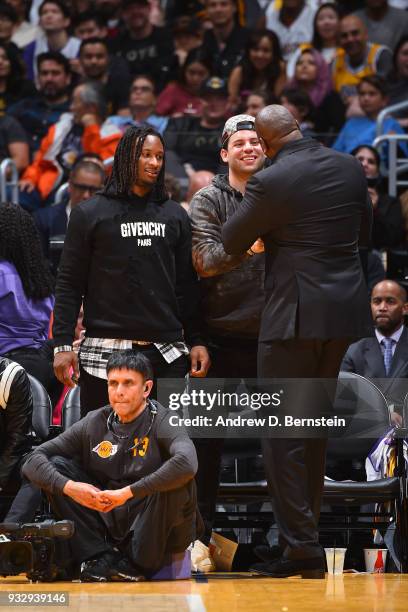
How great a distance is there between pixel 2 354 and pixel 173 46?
573 centimetres

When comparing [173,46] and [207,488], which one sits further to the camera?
[173,46]

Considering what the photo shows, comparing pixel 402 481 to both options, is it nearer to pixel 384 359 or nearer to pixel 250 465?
pixel 250 465

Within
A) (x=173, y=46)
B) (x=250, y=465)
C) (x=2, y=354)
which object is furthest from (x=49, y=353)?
(x=173, y=46)

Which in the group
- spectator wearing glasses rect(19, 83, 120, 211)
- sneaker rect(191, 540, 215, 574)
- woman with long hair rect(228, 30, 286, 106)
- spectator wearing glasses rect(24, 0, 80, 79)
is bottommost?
sneaker rect(191, 540, 215, 574)

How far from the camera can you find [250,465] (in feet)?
19.4

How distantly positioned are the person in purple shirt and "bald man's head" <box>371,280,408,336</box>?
6.76 ft

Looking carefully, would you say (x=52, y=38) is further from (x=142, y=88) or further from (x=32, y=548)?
(x=32, y=548)

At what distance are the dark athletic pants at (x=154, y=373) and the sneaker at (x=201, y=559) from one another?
25.2 inches

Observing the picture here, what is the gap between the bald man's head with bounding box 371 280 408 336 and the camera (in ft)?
23.4

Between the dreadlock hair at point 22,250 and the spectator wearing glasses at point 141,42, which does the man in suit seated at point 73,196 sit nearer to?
the dreadlock hair at point 22,250

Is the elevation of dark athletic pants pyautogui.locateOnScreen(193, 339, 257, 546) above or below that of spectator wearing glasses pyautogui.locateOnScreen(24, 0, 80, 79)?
below

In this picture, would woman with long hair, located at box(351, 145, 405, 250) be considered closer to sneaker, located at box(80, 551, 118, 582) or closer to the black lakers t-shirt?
the black lakers t-shirt

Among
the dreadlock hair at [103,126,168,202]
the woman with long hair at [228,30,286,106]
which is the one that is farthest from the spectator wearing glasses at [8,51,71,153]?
the dreadlock hair at [103,126,168,202]

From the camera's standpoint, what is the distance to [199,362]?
5.12 meters
